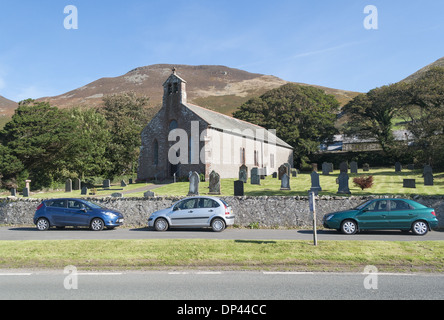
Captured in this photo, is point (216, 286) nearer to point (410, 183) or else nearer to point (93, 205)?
point (93, 205)

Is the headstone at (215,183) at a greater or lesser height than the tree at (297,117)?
lesser

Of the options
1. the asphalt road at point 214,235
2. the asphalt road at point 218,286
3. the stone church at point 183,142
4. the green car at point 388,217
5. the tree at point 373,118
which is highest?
the tree at point 373,118

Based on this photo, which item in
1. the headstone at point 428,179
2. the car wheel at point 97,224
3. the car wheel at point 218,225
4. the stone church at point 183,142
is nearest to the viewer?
the car wheel at point 218,225

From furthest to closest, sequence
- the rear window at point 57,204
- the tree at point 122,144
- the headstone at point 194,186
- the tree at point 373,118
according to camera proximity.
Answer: the tree at point 373,118
the tree at point 122,144
the headstone at point 194,186
the rear window at point 57,204

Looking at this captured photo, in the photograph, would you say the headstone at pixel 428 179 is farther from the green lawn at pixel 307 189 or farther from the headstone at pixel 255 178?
the headstone at pixel 255 178

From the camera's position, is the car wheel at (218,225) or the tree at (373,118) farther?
the tree at (373,118)

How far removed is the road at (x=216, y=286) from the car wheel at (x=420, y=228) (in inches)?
230

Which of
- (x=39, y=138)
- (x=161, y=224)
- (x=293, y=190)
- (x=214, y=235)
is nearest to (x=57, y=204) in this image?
(x=161, y=224)

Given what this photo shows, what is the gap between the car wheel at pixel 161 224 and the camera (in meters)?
14.5

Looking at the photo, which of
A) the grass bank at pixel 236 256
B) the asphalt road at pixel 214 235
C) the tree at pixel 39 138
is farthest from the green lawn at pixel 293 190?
the grass bank at pixel 236 256

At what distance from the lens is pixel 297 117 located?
62.5 metres

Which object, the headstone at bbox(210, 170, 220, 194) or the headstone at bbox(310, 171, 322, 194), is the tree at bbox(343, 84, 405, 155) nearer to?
the headstone at bbox(310, 171, 322, 194)

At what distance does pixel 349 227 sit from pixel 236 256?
6444 millimetres
